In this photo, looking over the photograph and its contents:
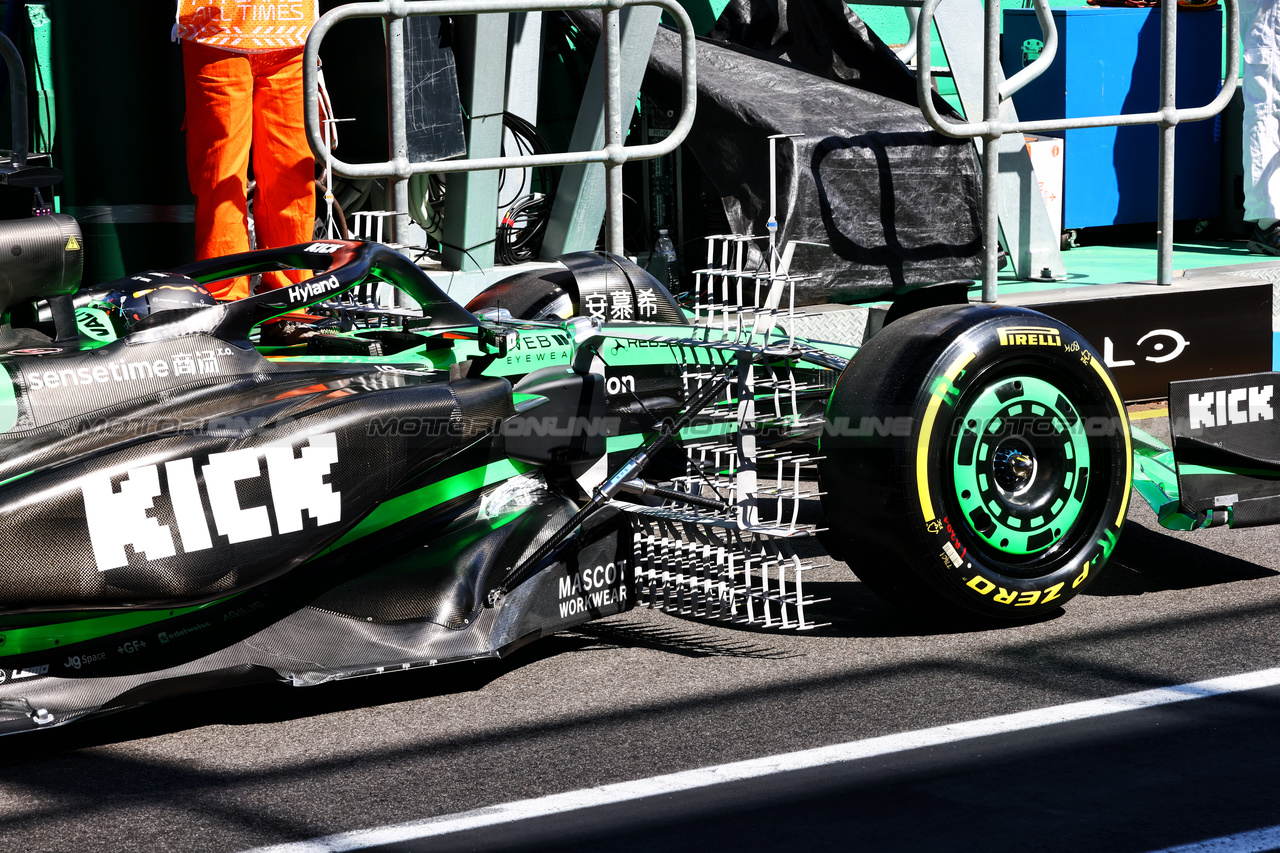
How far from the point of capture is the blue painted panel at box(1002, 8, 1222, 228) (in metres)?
11.6

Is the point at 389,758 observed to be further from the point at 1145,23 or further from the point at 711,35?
the point at 1145,23

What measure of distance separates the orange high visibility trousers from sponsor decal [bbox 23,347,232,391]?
2723mm

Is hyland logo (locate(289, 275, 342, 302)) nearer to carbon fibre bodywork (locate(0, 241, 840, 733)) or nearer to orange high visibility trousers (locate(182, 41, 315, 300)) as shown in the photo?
carbon fibre bodywork (locate(0, 241, 840, 733))

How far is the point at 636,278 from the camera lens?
21.2 feet

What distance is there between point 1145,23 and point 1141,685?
9189 millimetres

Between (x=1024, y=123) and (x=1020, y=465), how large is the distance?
11.3 ft

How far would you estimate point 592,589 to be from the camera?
14.3 ft

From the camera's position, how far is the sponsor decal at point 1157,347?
739 centimetres

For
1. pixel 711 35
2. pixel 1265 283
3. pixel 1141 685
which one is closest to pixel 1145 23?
pixel 711 35

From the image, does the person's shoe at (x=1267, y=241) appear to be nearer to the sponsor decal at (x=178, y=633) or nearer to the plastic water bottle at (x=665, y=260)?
the plastic water bottle at (x=665, y=260)

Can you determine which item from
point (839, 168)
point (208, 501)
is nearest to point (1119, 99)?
point (839, 168)

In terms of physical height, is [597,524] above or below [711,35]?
A: below

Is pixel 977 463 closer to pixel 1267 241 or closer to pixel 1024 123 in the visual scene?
pixel 1024 123

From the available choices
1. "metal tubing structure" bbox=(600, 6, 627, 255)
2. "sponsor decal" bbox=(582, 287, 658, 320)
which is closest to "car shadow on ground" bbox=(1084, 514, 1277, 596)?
"sponsor decal" bbox=(582, 287, 658, 320)
